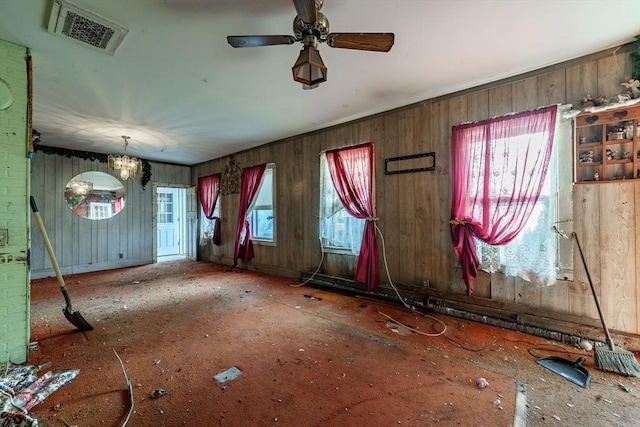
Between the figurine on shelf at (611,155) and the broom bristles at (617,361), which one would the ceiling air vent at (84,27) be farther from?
the broom bristles at (617,361)

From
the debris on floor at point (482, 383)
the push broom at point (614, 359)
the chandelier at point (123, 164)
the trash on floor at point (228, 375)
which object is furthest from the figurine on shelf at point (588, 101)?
the chandelier at point (123, 164)

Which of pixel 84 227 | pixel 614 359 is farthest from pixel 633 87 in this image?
pixel 84 227

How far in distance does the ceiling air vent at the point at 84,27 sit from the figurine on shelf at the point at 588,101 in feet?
12.3

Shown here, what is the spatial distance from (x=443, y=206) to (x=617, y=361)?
178 centimetres

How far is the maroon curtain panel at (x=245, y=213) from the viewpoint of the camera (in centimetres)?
529

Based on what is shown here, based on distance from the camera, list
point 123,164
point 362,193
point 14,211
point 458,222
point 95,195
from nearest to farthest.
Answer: point 14,211 → point 458,222 → point 362,193 → point 123,164 → point 95,195

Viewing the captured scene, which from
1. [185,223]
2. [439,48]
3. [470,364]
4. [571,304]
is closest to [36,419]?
[470,364]

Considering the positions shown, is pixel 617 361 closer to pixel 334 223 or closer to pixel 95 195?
pixel 334 223

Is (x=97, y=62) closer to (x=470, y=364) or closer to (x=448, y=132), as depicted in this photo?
(x=448, y=132)

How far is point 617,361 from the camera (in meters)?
1.90

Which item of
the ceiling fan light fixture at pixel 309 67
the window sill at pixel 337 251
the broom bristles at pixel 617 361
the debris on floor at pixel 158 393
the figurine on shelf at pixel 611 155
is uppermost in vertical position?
the ceiling fan light fixture at pixel 309 67

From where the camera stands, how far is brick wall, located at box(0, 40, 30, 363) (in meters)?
2.02

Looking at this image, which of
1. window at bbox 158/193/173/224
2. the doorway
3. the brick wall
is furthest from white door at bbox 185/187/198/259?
the brick wall

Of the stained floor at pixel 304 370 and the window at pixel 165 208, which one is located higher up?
the window at pixel 165 208
